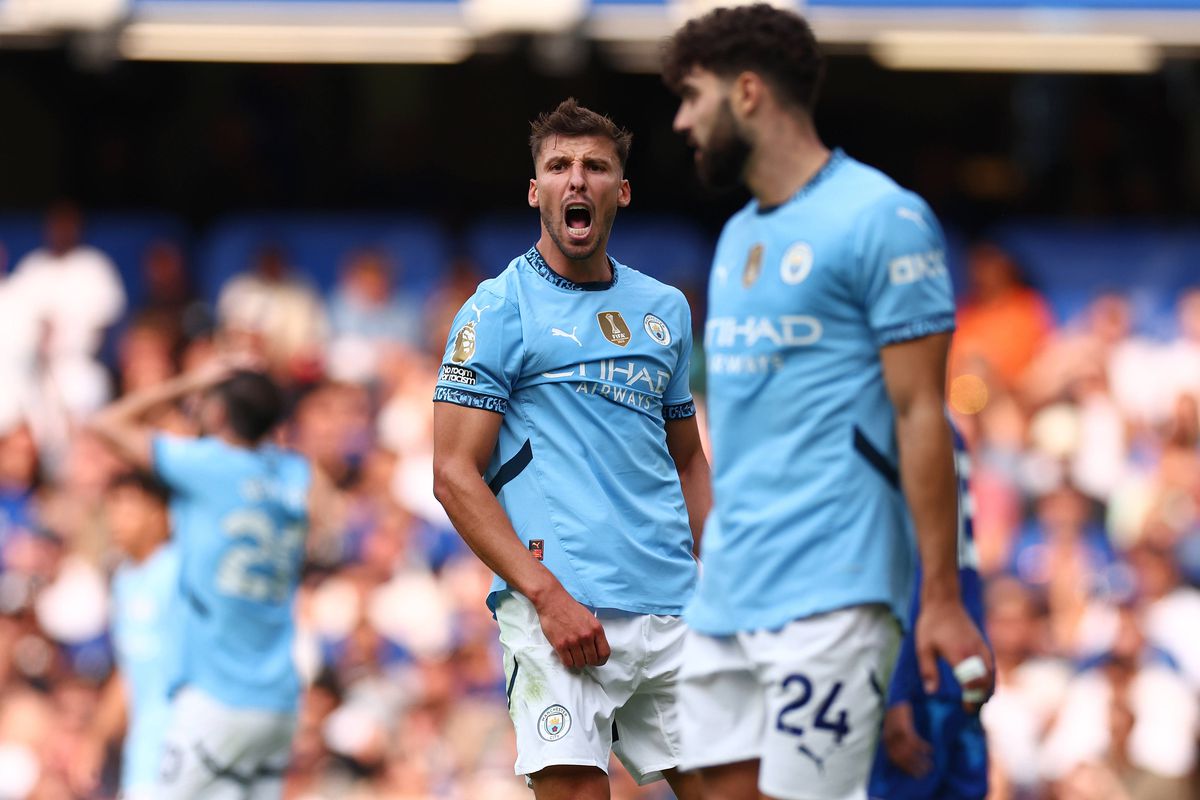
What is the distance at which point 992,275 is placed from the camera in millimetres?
13969

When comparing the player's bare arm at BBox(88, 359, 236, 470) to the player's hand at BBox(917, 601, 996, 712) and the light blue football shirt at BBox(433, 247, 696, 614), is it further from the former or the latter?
the player's hand at BBox(917, 601, 996, 712)

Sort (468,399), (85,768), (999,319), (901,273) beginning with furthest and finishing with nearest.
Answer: (999,319), (85,768), (468,399), (901,273)

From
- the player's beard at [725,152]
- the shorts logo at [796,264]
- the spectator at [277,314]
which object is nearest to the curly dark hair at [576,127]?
A: the player's beard at [725,152]

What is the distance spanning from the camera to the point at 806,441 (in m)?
4.44

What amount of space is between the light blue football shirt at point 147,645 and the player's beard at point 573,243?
3.41 m

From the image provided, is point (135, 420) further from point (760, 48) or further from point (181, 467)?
point (760, 48)

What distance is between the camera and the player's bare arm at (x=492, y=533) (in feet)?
16.8

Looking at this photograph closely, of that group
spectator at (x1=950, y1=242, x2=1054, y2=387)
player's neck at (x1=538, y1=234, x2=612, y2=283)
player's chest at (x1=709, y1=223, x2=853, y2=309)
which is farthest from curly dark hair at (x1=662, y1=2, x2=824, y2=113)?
spectator at (x1=950, y1=242, x2=1054, y2=387)

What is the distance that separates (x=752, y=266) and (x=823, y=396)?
1.27ft

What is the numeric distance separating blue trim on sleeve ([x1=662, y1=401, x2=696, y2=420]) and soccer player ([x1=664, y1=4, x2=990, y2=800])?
3.33ft

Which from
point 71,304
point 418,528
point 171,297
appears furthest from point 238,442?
point 71,304

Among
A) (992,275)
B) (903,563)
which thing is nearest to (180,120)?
(992,275)

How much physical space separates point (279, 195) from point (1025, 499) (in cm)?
683

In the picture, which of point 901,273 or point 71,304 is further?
point 71,304
